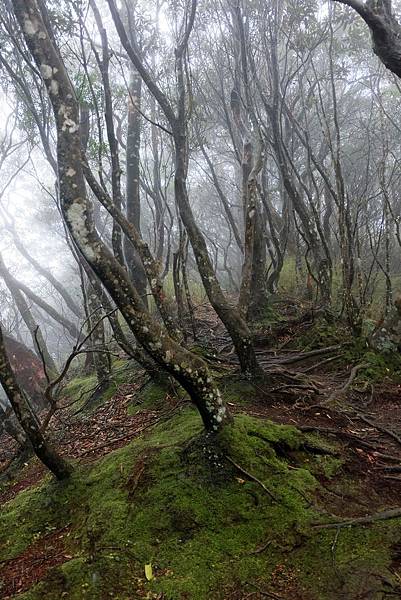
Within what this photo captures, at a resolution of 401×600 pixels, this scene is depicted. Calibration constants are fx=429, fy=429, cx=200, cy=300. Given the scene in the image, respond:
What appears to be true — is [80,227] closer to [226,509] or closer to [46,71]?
[46,71]

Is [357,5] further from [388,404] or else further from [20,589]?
[20,589]

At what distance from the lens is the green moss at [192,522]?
288cm

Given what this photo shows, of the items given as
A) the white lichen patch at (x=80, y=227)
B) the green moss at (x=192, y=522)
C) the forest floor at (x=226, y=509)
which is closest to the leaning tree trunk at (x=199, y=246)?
the forest floor at (x=226, y=509)

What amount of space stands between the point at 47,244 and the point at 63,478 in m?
28.3

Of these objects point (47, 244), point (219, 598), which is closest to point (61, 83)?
point (219, 598)

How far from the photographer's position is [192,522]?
333 centimetres

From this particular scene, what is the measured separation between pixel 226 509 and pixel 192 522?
0.29m

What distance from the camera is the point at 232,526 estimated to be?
10.8 feet

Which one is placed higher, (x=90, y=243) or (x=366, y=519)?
(x=90, y=243)

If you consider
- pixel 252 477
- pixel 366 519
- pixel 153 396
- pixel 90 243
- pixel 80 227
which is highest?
pixel 80 227

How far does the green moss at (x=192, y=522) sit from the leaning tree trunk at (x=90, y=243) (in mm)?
480

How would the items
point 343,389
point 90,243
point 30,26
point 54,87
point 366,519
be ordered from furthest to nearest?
point 343,389
point 54,87
point 30,26
point 90,243
point 366,519

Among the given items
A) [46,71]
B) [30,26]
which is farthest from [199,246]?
[30,26]

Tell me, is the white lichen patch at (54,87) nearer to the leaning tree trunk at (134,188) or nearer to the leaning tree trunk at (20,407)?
the leaning tree trunk at (20,407)
